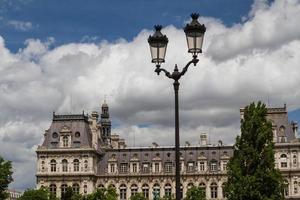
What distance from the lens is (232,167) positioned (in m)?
71.9

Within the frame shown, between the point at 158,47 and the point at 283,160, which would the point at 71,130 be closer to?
the point at 283,160

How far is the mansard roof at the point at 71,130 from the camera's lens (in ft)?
427

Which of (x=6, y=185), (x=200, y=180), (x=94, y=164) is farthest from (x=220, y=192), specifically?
(x=6, y=185)

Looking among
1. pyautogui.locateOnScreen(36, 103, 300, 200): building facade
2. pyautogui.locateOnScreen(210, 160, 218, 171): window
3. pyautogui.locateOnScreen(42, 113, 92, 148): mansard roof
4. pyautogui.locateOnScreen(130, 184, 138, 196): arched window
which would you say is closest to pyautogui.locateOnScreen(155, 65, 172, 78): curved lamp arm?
pyautogui.locateOnScreen(36, 103, 300, 200): building facade

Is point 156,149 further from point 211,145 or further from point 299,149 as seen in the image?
point 299,149

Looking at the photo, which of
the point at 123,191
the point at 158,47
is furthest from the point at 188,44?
the point at 123,191

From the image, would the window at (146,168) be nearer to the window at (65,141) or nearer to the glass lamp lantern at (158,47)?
the window at (65,141)

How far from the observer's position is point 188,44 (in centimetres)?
2502

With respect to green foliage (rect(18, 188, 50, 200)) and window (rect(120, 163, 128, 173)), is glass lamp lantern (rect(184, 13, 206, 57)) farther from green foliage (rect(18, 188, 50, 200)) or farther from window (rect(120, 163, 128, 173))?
window (rect(120, 163, 128, 173))

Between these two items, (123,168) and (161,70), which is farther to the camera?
(123,168)

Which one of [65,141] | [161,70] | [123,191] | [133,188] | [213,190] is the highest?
[65,141]

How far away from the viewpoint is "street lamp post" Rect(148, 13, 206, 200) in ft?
82.0

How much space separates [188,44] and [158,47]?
1.33 metres

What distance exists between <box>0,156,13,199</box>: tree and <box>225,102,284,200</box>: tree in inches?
1984
